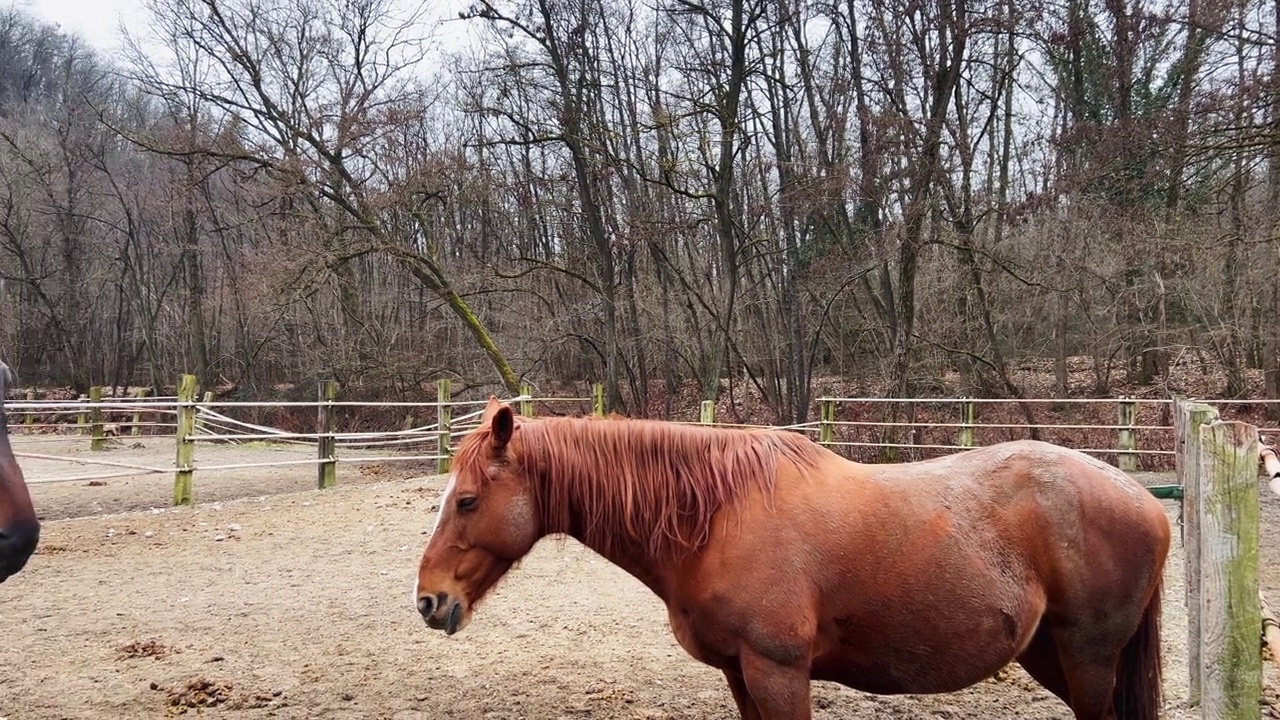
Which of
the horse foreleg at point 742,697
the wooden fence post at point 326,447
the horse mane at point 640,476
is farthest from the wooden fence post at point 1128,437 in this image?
the wooden fence post at point 326,447

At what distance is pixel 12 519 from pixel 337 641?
273cm

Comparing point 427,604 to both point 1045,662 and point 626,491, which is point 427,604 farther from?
point 1045,662

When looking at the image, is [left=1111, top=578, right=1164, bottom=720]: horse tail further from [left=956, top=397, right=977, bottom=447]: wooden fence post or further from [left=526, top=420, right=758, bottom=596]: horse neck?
[left=956, top=397, right=977, bottom=447]: wooden fence post

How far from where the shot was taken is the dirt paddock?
3551mm

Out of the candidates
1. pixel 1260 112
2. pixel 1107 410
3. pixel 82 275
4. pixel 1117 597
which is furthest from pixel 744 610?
pixel 82 275

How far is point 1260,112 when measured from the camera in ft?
28.6

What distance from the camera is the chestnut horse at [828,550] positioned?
2383 millimetres

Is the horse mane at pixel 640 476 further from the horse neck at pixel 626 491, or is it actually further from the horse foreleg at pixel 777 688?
the horse foreleg at pixel 777 688

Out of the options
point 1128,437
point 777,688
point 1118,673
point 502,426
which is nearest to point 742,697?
point 777,688

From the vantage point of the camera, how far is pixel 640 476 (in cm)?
260

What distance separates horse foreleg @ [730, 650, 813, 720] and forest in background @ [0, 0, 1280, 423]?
9.34m

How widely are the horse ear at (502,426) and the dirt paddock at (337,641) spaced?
143 centimetres

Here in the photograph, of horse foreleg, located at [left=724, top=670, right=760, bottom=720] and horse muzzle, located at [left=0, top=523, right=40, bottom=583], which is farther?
horse foreleg, located at [left=724, top=670, right=760, bottom=720]

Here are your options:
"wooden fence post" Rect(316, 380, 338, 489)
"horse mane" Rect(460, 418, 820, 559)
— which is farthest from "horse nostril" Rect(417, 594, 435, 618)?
"wooden fence post" Rect(316, 380, 338, 489)
